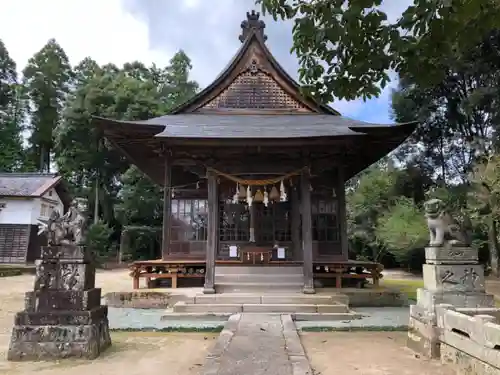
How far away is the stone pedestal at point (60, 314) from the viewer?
5566mm

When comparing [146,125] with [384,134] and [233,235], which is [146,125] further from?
[384,134]

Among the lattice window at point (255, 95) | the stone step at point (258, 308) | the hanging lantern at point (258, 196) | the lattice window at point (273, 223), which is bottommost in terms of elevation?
the stone step at point (258, 308)

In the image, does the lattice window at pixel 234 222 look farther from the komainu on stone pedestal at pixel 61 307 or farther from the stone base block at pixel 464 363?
the stone base block at pixel 464 363

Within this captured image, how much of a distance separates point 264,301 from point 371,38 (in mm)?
6364

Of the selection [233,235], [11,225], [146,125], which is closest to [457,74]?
[233,235]

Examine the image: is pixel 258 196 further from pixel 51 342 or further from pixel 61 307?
pixel 51 342

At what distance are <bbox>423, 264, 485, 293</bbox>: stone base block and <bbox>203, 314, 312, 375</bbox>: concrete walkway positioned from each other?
2.19m

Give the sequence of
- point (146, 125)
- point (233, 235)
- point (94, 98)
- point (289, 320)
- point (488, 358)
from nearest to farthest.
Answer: point (488, 358) < point (289, 320) < point (146, 125) < point (233, 235) < point (94, 98)

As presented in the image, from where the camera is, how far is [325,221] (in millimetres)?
12539

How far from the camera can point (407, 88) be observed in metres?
24.9

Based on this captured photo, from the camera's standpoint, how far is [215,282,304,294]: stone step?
1014cm

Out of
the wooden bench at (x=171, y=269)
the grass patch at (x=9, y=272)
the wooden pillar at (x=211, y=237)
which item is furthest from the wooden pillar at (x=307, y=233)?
the grass patch at (x=9, y=272)

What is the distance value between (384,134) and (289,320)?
6055 mm

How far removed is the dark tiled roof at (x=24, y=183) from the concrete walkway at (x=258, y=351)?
24029 millimetres
